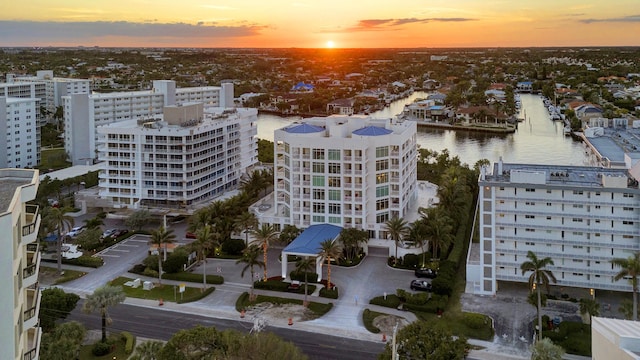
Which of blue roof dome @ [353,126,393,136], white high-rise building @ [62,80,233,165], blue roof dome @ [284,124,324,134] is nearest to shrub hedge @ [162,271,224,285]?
blue roof dome @ [284,124,324,134]

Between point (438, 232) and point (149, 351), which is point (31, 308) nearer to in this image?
point (149, 351)

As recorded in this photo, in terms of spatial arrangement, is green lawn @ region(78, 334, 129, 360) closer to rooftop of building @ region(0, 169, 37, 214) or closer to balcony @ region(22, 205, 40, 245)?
rooftop of building @ region(0, 169, 37, 214)

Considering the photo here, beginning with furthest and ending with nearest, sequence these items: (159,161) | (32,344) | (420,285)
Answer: (159,161)
(420,285)
(32,344)

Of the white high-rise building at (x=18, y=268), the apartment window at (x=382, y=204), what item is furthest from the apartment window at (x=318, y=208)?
the white high-rise building at (x=18, y=268)

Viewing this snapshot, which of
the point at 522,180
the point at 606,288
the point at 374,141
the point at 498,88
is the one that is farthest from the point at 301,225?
the point at 498,88

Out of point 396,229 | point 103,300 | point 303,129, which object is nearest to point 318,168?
point 303,129

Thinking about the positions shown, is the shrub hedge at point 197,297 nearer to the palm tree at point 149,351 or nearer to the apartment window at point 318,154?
the palm tree at point 149,351
